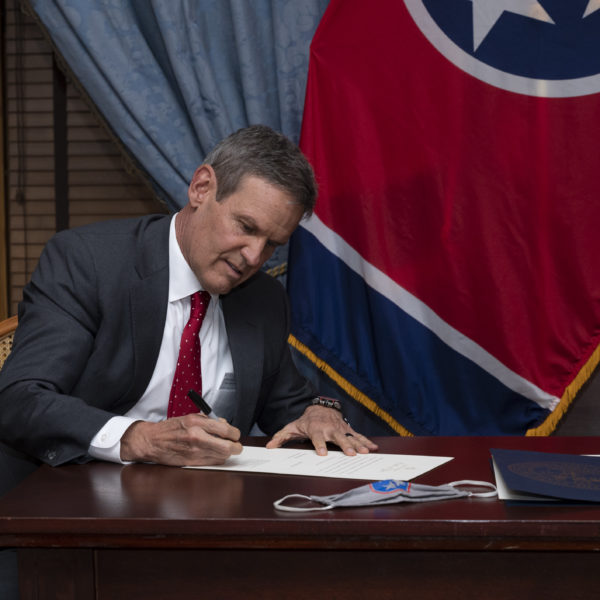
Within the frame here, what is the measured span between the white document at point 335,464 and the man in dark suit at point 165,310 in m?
0.06

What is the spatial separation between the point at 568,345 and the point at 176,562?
1835mm

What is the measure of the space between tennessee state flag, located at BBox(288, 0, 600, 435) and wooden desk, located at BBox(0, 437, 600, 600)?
1519 millimetres

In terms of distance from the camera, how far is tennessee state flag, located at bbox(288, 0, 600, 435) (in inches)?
103

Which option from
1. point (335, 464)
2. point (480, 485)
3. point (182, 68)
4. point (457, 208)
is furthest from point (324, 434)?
point (182, 68)

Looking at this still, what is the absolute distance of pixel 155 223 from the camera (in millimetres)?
2098

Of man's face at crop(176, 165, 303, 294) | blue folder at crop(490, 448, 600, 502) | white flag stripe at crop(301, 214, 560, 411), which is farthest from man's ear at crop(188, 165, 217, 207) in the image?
blue folder at crop(490, 448, 600, 502)

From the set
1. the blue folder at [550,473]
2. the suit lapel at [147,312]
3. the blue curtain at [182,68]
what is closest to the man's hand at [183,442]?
the suit lapel at [147,312]

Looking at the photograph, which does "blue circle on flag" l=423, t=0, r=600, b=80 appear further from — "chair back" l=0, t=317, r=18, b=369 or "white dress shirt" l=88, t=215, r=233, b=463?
"chair back" l=0, t=317, r=18, b=369

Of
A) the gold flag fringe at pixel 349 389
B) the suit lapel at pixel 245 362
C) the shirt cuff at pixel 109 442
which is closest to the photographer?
the shirt cuff at pixel 109 442

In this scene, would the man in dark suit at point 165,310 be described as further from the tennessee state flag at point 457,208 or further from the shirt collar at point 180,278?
the tennessee state flag at point 457,208

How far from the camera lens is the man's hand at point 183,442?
1499mm

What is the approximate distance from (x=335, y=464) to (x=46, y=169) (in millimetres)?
2146

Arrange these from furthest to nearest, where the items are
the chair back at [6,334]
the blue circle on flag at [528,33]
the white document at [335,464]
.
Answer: the blue circle on flag at [528,33], the chair back at [6,334], the white document at [335,464]

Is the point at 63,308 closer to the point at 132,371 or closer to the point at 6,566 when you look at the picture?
the point at 132,371
